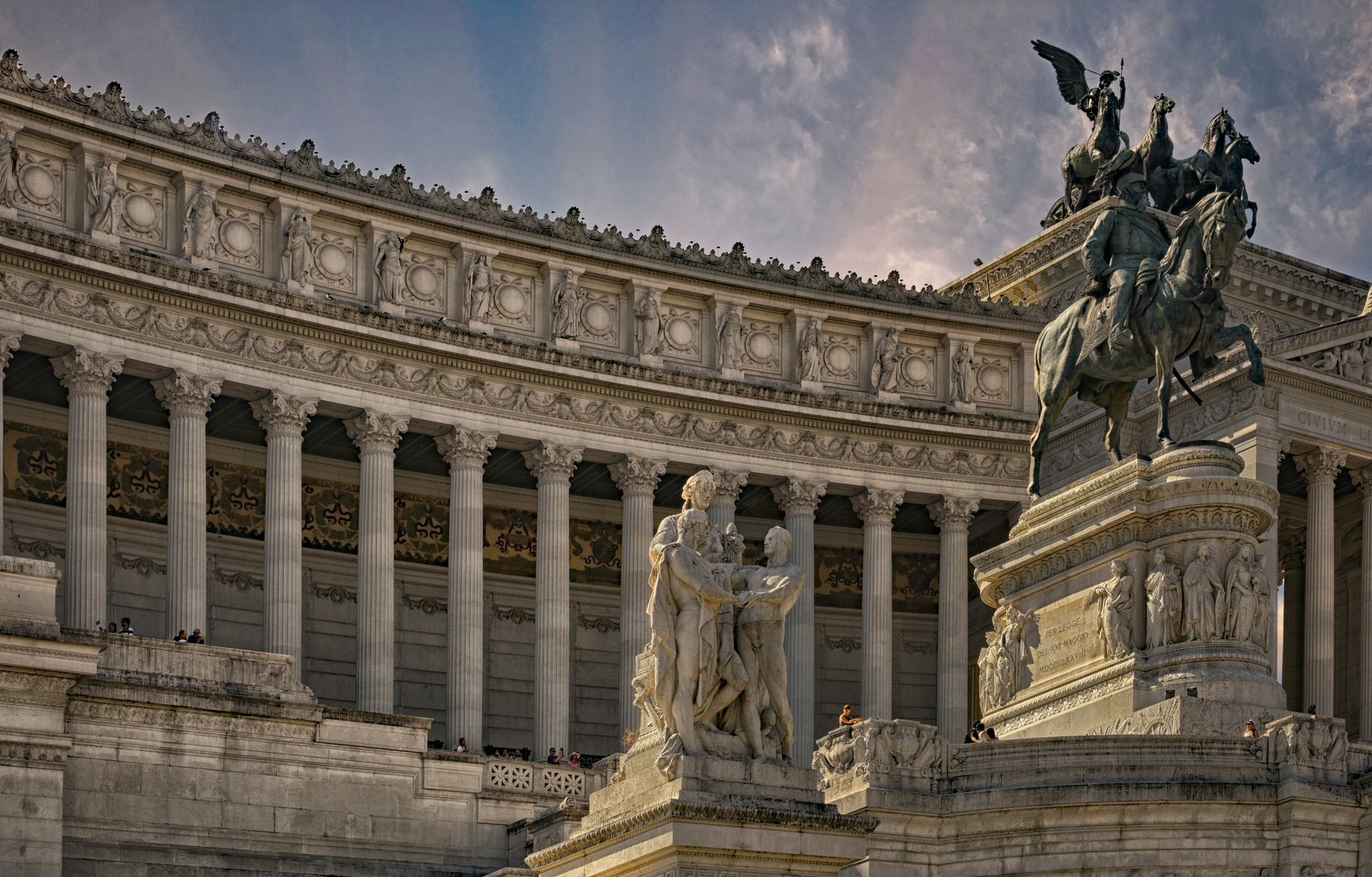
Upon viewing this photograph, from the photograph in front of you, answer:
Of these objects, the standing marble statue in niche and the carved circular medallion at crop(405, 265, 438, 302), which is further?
the standing marble statue in niche

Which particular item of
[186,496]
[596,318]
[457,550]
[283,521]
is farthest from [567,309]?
[186,496]

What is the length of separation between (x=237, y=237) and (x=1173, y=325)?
82.4ft

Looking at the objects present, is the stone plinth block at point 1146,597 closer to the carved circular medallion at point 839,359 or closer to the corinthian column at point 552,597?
the corinthian column at point 552,597

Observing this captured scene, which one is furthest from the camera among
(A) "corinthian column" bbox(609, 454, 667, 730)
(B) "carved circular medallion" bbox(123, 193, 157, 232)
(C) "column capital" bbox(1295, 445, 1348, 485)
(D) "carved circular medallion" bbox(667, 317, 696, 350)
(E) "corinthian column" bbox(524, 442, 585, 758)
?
(D) "carved circular medallion" bbox(667, 317, 696, 350)

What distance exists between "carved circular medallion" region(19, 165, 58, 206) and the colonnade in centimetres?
388

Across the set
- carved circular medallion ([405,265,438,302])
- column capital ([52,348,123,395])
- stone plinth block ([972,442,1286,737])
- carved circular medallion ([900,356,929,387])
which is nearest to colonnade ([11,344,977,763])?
column capital ([52,348,123,395])

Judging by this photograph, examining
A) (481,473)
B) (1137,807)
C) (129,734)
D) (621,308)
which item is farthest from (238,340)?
(1137,807)

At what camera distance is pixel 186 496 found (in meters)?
52.2

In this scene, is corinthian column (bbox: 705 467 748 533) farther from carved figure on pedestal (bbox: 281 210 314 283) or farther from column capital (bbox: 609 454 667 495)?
carved figure on pedestal (bbox: 281 210 314 283)

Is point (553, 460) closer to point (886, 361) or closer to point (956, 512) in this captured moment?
point (886, 361)

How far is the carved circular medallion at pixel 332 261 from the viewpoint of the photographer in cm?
A: 5653

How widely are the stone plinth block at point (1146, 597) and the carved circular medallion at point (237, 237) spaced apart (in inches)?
915

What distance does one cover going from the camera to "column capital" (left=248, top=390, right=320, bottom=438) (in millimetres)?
54094

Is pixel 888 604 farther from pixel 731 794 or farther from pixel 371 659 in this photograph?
pixel 731 794
